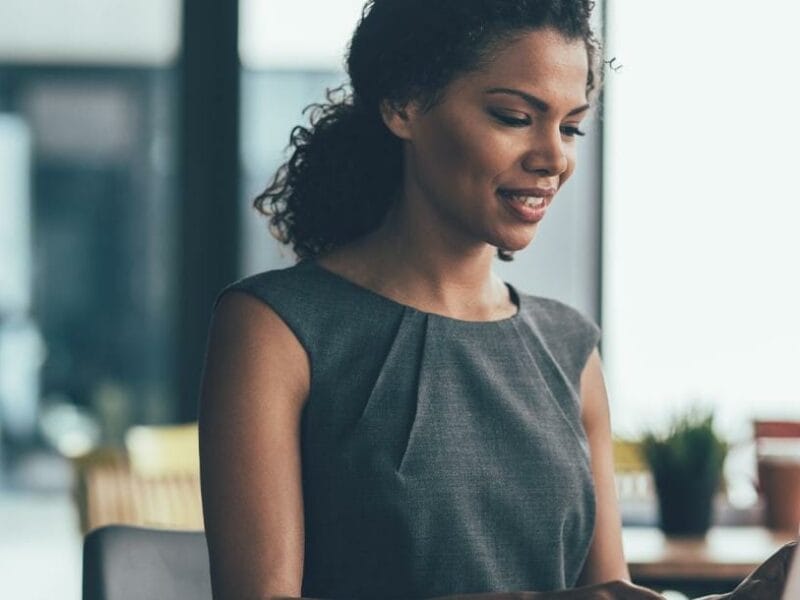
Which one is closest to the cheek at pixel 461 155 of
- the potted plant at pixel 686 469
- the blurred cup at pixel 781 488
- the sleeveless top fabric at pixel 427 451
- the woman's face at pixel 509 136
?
the woman's face at pixel 509 136

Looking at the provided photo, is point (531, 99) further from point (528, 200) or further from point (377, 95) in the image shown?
point (377, 95)

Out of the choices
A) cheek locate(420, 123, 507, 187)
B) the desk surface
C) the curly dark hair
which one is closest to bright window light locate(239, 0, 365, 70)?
the desk surface

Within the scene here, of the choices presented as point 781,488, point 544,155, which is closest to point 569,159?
point 544,155

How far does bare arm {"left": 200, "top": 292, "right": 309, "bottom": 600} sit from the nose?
1.17ft

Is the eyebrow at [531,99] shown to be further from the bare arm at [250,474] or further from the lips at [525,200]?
the bare arm at [250,474]

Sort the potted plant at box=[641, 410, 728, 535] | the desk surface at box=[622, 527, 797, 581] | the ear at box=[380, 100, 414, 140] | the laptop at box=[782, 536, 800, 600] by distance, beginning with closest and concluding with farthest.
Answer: the laptop at box=[782, 536, 800, 600], the ear at box=[380, 100, 414, 140], the desk surface at box=[622, 527, 797, 581], the potted plant at box=[641, 410, 728, 535]

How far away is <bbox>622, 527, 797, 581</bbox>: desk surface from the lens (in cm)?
267

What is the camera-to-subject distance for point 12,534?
17.9 ft

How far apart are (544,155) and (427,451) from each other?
359 millimetres

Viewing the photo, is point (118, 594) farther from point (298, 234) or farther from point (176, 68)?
point (176, 68)

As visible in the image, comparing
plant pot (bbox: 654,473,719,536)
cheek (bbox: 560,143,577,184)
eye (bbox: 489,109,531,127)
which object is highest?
eye (bbox: 489,109,531,127)

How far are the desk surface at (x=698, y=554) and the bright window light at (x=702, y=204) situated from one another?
235cm

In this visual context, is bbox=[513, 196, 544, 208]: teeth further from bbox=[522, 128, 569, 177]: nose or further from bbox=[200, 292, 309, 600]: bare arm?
bbox=[200, 292, 309, 600]: bare arm

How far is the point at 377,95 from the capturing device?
1729 mm
